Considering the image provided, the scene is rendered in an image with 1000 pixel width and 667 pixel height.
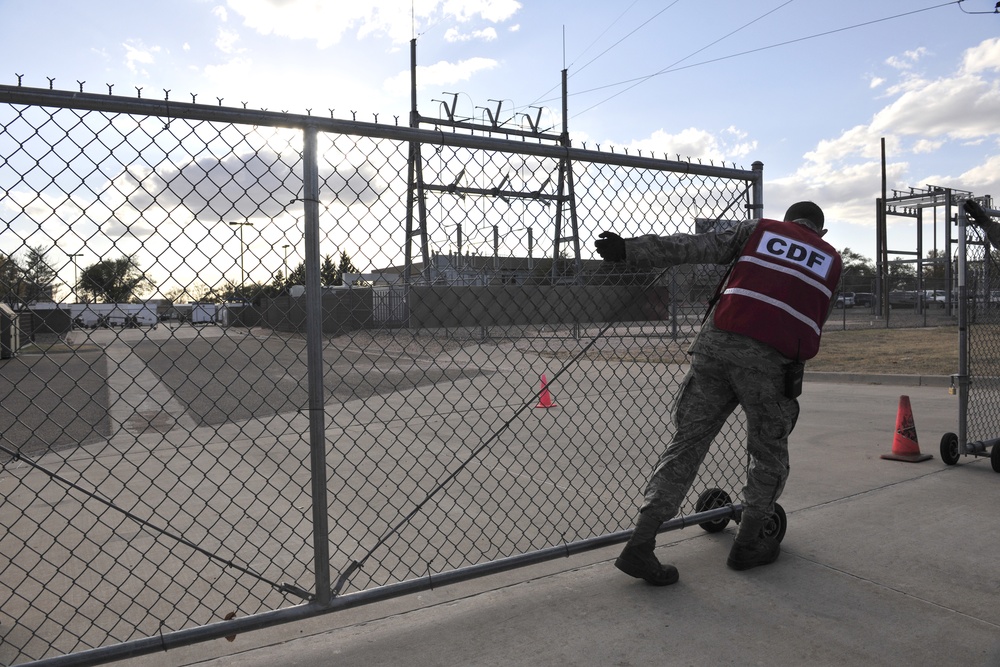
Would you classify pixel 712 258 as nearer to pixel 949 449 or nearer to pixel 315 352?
pixel 315 352

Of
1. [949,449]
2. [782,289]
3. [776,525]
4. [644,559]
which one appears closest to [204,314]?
[644,559]

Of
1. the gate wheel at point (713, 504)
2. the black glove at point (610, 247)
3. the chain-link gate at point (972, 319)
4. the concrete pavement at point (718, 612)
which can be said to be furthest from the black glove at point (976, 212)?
the black glove at point (610, 247)

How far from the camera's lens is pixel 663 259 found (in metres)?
3.54

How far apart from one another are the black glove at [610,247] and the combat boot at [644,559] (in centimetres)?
127

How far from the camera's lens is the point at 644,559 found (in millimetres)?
3500

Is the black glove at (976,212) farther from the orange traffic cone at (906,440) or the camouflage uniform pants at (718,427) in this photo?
the camouflage uniform pants at (718,427)

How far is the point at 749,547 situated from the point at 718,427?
2.12 feet

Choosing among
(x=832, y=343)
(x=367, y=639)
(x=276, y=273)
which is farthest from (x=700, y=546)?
(x=832, y=343)

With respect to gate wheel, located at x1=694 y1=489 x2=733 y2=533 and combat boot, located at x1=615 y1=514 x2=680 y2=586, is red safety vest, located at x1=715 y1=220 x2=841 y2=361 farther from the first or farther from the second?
gate wheel, located at x1=694 y1=489 x2=733 y2=533

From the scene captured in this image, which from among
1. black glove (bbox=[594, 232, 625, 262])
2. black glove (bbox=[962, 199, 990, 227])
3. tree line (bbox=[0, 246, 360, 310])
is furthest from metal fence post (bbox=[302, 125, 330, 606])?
black glove (bbox=[962, 199, 990, 227])

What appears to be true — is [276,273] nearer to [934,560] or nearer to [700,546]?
[700,546]

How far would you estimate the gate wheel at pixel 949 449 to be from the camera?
585cm

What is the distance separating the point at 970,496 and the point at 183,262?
5.22m

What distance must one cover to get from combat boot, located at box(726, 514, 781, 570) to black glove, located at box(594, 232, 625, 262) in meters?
1.49
